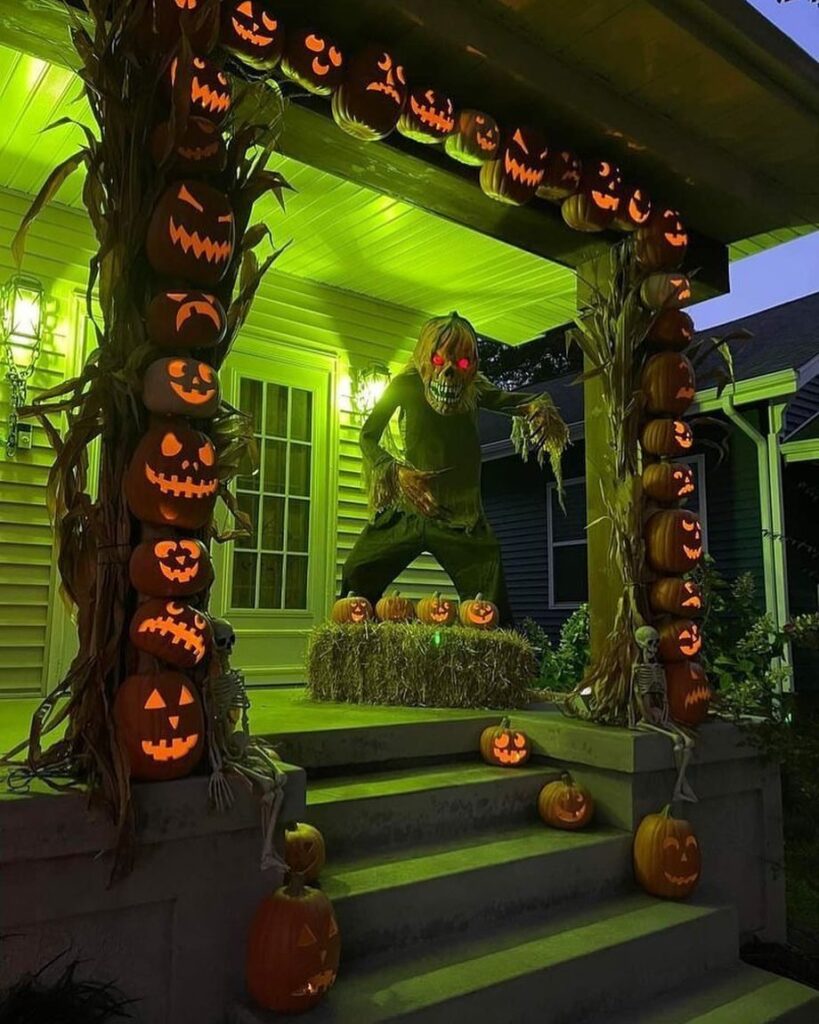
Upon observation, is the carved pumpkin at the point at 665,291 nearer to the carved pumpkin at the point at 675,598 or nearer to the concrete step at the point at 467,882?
the carved pumpkin at the point at 675,598

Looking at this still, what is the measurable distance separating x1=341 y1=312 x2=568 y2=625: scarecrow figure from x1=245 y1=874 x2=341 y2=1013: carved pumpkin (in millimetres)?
2377

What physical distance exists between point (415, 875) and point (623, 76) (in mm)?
2786

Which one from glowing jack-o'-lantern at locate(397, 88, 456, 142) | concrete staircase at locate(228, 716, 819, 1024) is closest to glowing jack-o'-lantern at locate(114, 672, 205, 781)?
concrete staircase at locate(228, 716, 819, 1024)

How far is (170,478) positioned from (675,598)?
1.98 meters

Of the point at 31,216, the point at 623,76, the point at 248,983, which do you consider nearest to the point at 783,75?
the point at 623,76

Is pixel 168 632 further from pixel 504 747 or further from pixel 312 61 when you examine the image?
pixel 312 61

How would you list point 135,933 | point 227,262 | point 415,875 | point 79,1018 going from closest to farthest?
point 79,1018 → point 135,933 → point 227,262 → point 415,875

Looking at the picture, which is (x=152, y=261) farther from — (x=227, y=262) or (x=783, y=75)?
(x=783, y=75)

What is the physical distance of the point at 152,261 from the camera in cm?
201

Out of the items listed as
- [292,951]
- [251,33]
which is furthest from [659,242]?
[292,951]

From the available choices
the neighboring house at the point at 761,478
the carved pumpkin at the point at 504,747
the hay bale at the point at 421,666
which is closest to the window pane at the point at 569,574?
the neighboring house at the point at 761,478

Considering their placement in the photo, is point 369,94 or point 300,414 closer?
point 369,94

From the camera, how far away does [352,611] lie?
4.05 m

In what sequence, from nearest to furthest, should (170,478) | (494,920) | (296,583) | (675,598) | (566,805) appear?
(170,478) → (494,920) → (566,805) → (675,598) → (296,583)
